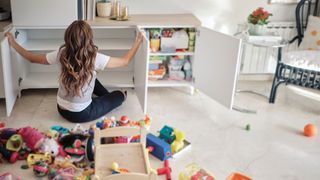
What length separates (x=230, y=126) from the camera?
2590 millimetres

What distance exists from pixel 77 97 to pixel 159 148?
2.29 ft

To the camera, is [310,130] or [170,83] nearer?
[310,130]

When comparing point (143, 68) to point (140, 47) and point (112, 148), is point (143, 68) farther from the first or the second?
point (112, 148)

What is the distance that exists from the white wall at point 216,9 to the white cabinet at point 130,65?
0.26 metres

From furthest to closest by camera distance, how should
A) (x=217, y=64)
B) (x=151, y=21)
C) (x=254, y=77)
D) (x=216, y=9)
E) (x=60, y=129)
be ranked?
(x=254, y=77) → (x=216, y=9) → (x=151, y=21) → (x=217, y=64) → (x=60, y=129)

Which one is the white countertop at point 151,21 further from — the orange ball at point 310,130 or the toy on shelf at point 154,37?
the orange ball at point 310,130

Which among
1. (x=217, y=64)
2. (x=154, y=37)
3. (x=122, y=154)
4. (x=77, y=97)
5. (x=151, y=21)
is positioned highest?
(x=151, y=21)

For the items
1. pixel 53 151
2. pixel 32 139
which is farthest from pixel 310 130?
pixel 32 139

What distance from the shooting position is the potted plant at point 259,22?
9.68ft

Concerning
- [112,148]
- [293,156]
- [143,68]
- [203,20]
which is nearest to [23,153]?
[112,148]

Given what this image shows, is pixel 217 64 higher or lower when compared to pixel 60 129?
higher

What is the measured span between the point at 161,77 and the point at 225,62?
2.17ft

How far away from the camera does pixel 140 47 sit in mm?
2639

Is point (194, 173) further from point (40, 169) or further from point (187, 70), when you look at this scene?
point (187, 70)
